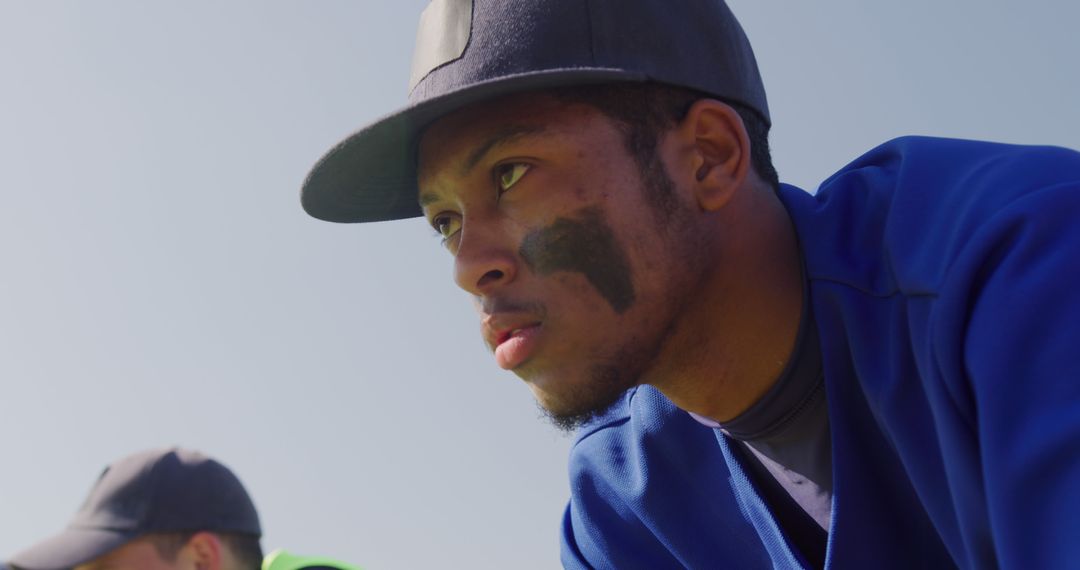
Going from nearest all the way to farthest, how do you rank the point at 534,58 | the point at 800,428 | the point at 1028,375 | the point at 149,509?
the point at 1028,375 → the point at 534,58 → the point at 800,428 → the point at 149,509

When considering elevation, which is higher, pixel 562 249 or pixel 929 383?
pixel 562 249

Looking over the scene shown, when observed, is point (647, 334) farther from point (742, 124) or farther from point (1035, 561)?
point (1035, 561)

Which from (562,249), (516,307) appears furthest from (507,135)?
(516,307)

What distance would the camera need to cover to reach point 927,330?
8.04 ft

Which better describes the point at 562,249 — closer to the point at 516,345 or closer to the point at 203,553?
the point at 516,345

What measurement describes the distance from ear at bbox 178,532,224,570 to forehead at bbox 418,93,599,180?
2.83 m

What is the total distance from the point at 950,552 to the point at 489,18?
155 cm

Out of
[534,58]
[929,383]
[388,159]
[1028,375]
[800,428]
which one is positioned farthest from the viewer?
[388,159]

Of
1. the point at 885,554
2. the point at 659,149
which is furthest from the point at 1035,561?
the point at 659,149

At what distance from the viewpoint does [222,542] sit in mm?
5230

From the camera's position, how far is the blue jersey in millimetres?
2078

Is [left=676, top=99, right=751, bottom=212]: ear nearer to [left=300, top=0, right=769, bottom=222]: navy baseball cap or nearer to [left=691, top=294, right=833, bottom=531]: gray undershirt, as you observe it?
[left=300, top=0, right=769, bottom=222]: navy baseball cap

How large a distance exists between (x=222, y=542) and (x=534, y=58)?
3.15m

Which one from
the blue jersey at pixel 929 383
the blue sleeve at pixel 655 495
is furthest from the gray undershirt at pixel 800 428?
the blue sleeve at pixel 655 495
